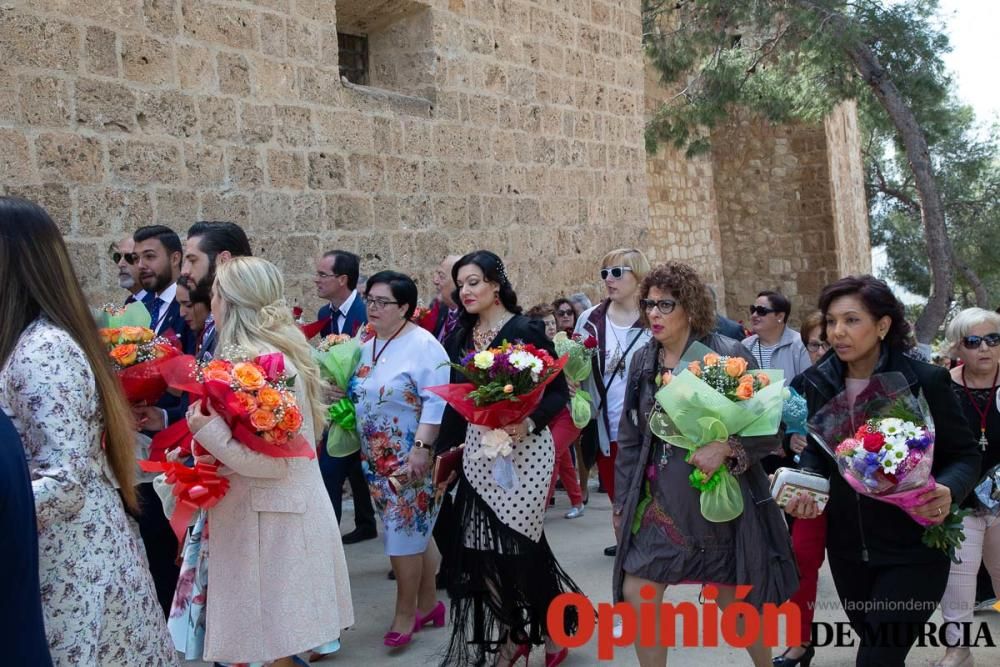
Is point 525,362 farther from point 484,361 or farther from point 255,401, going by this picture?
point 255,401

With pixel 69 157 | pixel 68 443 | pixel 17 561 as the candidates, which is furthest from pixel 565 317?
pixel 17 561

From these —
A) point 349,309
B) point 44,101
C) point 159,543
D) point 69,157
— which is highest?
point 44,101

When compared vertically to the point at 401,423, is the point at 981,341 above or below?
above

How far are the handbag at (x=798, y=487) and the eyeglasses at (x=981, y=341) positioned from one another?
5.63 feet

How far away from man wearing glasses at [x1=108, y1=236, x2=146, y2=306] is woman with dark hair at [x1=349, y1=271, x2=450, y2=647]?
70.3 inches

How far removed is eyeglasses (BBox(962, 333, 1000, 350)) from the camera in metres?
4.91

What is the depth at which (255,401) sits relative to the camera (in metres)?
3.42

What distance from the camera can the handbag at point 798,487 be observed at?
3693mm

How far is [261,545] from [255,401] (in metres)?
0.57

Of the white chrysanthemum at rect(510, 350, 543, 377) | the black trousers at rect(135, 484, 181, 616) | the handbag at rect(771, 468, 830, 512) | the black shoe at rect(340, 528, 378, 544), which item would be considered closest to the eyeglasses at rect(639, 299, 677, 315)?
the white chrysanthemum at rect(510, 350, 543, 377)

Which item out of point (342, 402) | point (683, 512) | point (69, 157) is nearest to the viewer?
point (683, 512)

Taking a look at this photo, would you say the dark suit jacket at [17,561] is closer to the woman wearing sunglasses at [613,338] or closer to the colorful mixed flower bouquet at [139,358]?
the colorful mixed flower bouquet at [139,358]

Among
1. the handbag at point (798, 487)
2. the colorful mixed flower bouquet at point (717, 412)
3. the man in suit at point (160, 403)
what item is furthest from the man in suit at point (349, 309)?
the handbag at point (798, 487)

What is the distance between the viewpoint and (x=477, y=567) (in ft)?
14.9
